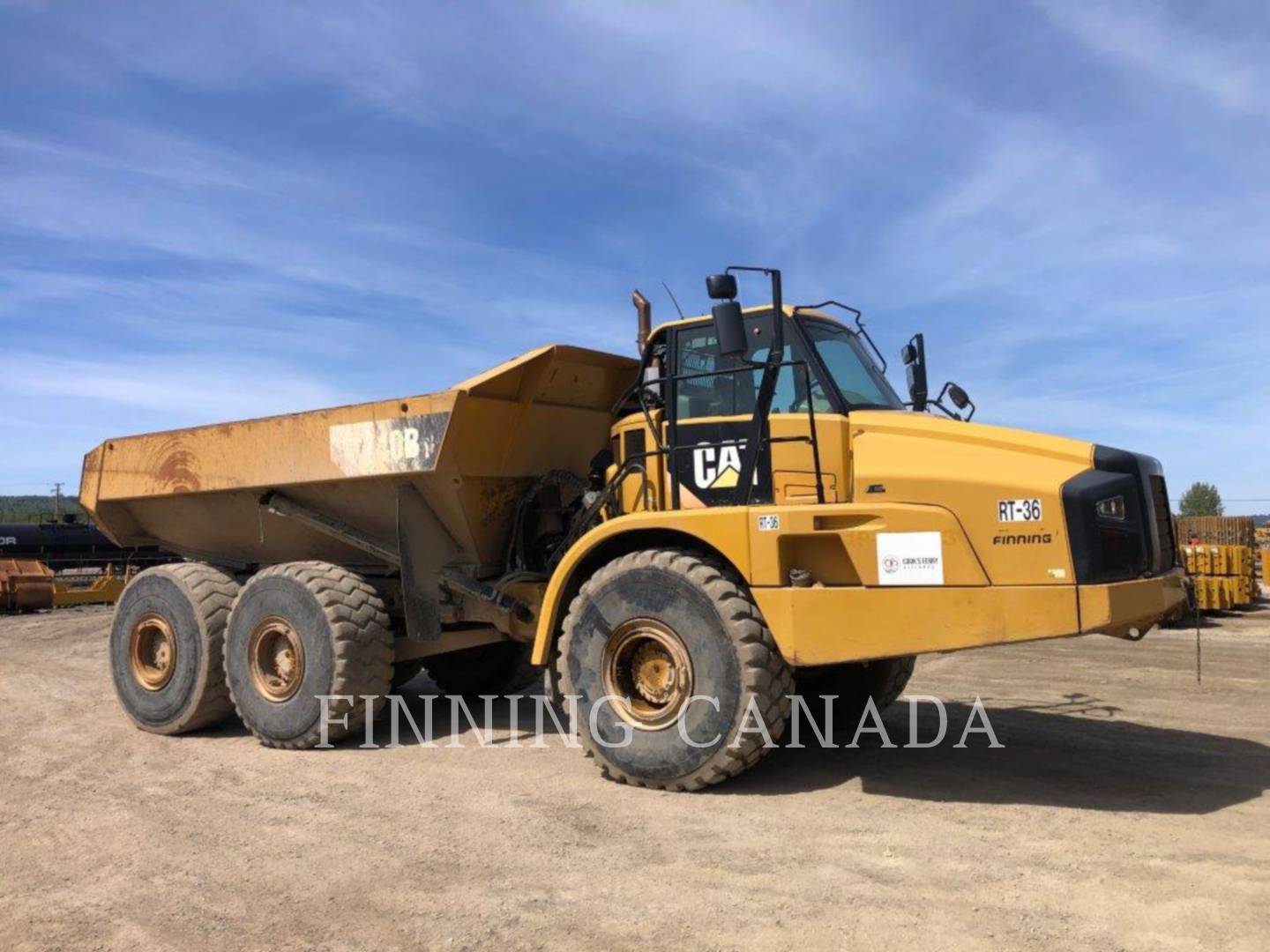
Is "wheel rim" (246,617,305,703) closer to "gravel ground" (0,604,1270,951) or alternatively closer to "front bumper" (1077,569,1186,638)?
"gravel ground" (0,604,1270,951)

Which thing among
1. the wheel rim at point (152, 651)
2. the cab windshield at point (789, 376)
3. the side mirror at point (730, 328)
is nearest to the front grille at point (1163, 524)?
the cab windshield at point (789, 376)

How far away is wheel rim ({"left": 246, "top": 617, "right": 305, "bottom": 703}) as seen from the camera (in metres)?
7.42

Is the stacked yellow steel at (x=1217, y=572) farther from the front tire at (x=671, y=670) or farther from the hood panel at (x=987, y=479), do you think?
the front tire at (x=671, y=670)

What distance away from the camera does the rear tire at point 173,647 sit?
796cm

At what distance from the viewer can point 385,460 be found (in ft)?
23.6

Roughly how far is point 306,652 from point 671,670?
9.70 feet

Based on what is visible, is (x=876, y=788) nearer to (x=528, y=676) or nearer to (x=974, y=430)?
(x=974, y=430)

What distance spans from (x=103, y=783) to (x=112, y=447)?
12.6 feet

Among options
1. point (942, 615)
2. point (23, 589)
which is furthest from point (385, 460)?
point (23, 589)

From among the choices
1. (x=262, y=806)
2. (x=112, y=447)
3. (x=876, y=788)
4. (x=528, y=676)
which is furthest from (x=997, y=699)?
(x=112, y=447)

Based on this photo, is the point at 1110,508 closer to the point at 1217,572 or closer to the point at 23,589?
the point at 1217,572

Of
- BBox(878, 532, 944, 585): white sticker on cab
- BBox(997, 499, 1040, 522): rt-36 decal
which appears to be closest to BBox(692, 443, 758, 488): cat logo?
BBox(878, 532, 944, 585): white sticker on cab

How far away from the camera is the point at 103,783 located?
6.34 m

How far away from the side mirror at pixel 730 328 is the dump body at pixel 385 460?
199 centimetres
